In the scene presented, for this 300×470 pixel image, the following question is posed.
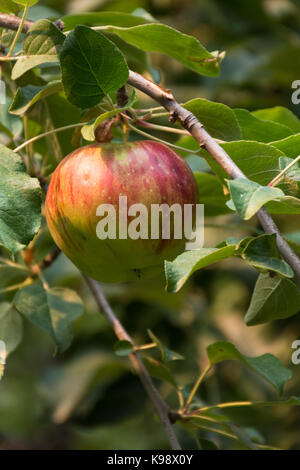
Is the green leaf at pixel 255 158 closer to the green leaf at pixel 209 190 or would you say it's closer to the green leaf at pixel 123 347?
the green leaf at pixel 209 190

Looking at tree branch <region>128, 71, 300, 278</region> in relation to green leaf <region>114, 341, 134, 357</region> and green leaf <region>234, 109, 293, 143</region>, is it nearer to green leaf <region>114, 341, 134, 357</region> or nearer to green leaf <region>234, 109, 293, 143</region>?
green leaf <region>234, 109, 293, 143</region>

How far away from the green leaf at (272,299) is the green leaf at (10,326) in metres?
0.43

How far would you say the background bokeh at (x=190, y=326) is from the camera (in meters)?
1.49

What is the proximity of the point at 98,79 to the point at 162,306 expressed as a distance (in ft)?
3.37

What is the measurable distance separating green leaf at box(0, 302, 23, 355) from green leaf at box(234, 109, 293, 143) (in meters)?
0.45

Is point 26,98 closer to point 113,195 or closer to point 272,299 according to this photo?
point 113,195

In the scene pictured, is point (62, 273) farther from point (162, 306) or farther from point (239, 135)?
point (239, 135)

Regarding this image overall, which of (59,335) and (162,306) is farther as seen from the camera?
(162,306)

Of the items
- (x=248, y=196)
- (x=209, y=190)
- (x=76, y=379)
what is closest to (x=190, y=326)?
(x=76, y=379)

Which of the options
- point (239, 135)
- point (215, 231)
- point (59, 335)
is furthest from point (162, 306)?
point (239, 135)

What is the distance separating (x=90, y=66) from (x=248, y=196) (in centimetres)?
23

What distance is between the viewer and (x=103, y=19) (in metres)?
0.94

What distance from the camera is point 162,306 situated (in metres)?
1.62
